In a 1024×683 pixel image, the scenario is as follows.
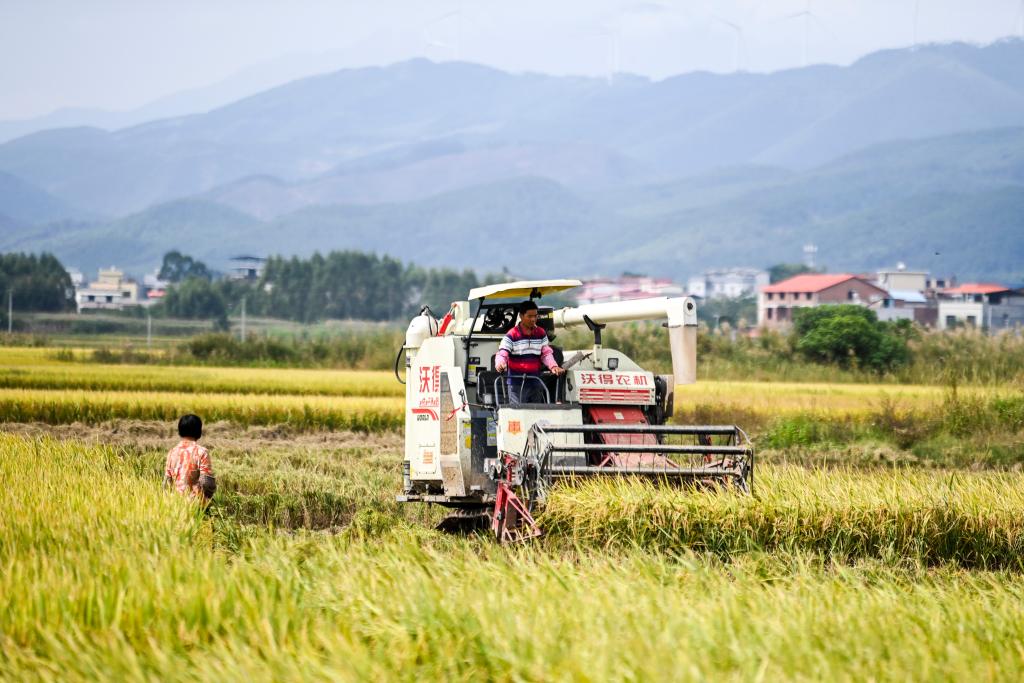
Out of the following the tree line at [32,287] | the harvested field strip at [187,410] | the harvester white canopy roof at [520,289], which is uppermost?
the tree line at [32,287]

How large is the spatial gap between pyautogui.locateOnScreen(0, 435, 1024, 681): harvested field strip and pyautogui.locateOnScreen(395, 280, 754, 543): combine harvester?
3.26 meters

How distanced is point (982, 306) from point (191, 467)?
11027 centimetres

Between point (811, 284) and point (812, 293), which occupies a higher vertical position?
point (811, 284)

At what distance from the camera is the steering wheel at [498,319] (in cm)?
1489

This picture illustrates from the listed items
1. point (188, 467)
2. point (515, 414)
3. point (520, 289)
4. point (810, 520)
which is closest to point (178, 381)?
point (520, 289)

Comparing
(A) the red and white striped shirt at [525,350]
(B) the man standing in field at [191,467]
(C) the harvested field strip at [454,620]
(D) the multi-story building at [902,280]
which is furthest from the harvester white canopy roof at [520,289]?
(D) the multi-story building at [902,280]

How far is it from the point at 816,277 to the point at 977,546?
6066 inches

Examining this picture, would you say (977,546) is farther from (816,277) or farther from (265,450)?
(816,277)

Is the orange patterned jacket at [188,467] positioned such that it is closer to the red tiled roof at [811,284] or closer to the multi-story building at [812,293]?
the multi-story building at [812,293]

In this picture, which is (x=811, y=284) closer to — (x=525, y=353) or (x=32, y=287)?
(x=32, y=287)

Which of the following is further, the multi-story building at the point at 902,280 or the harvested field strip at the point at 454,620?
the multi-story building at the point at 902,280

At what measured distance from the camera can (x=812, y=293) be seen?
154 meters

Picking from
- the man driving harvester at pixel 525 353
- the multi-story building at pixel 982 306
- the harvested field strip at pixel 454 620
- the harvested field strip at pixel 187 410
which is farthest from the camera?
the multi-story building at pixel 982 306

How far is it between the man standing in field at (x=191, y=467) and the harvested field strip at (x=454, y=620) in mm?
2159
